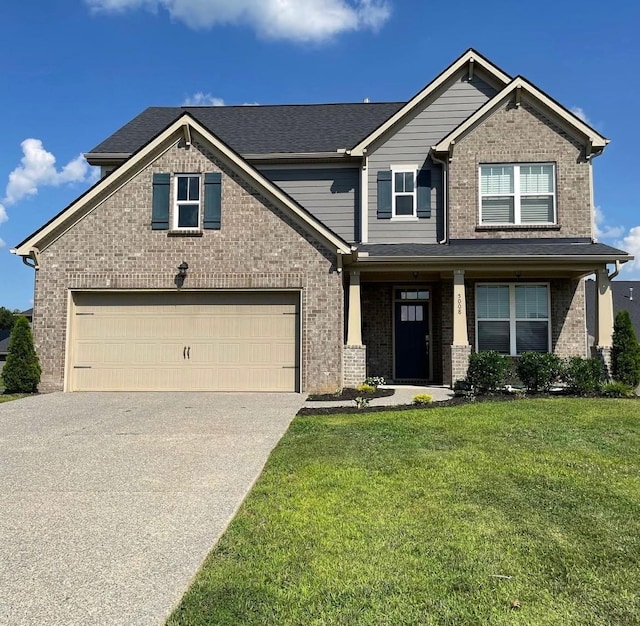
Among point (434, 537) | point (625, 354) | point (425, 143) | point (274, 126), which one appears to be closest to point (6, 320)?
point (274, 126)

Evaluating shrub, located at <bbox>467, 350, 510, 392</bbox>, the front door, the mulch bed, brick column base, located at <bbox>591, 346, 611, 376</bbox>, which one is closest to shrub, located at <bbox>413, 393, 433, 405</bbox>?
the mulch bed

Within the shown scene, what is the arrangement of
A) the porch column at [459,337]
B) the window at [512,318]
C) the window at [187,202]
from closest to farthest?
the porch column at [459,337]
the window at [187,202]
the window at [512,318]

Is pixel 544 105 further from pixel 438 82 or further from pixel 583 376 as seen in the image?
pixel 583 376

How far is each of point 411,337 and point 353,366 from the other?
298cm

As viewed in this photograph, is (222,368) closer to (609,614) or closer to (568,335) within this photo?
(568,335)

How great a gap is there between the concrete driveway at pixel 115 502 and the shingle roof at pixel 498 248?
5603 mm

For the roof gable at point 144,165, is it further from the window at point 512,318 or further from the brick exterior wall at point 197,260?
the window at point 512,318

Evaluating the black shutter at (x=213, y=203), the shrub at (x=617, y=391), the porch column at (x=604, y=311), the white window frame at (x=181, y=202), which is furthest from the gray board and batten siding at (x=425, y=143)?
the shrub at (x=617, y=391)

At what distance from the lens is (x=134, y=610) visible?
9.73 feet

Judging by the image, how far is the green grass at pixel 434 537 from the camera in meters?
2.92

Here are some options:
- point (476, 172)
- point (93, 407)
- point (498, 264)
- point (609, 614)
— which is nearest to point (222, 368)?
point (93, 407)

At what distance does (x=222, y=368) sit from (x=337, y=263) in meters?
3.66

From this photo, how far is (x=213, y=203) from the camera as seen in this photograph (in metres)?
12.5

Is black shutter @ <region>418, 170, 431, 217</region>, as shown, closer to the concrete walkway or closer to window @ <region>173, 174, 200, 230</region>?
the concrete walkway
